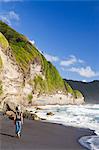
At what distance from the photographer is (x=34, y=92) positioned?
8762 centimetres

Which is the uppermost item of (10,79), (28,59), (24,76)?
(28,59)

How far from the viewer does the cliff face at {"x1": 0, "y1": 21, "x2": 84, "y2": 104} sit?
6266 cm

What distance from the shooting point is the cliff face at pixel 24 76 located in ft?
206

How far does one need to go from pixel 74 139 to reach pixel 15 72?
4944 centimetres

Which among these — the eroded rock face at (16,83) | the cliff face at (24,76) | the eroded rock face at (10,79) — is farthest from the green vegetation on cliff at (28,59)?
the eroded rock face at (10,79)

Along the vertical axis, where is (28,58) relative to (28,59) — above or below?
above

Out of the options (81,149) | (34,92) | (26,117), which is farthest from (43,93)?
(81,149)

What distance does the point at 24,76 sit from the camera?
80.1m

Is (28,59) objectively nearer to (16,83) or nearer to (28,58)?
(28,58)

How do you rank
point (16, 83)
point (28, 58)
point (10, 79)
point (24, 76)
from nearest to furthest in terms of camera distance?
point (10, 79), point (16, 83), point (24, 76), point (28, 58)

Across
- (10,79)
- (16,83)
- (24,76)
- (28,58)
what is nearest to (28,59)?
(28,58)

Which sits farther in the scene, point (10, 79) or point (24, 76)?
point (24, 76)

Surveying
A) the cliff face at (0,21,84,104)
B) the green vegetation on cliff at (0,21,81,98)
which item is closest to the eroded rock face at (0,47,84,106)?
the cliff face at (0,21,84,104)

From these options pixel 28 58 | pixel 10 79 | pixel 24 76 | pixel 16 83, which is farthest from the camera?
pixel 28 58
